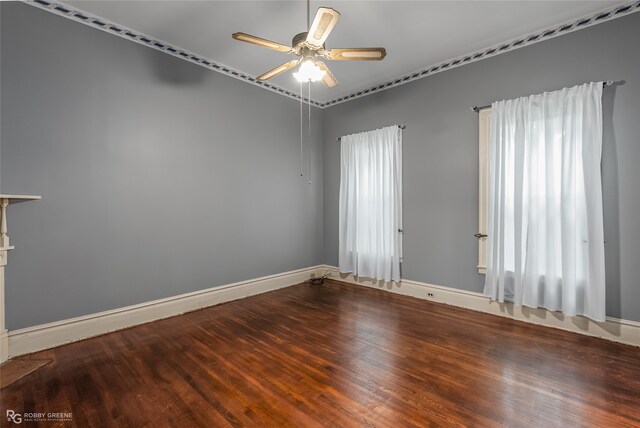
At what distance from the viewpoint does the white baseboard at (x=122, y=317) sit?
2559 millimetres

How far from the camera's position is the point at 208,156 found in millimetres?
3809

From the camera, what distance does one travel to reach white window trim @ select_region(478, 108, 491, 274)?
351cm

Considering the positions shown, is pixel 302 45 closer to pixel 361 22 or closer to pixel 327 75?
pixel 327 75

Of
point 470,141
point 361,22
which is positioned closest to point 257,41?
point 361,22

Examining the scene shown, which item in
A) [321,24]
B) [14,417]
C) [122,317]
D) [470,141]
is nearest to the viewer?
[14,417]

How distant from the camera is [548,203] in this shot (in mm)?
3012

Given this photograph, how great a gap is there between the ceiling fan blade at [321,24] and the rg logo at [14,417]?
3092mm

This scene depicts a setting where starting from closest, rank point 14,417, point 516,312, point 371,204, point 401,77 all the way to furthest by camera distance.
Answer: point 14,417, point 516,312, point 401,77, point 371,204

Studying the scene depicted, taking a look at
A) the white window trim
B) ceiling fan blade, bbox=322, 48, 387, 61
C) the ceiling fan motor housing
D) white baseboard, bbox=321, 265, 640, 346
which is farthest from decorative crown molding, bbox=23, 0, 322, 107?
white baseboard, bbox=321, 265, 640, 346

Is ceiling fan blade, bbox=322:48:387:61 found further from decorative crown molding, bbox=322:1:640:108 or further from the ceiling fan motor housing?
decorative crown molding, bbox=322:1:640:108

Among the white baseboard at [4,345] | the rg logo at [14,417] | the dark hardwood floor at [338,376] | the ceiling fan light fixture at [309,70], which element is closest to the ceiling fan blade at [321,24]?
the ceiling fan light fixture at [309,70]

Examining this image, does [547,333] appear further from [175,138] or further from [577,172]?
[175,138]

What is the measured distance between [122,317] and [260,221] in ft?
6.71

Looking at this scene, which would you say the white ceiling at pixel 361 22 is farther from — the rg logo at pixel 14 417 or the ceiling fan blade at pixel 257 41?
the rg logo at pixel 14 417
